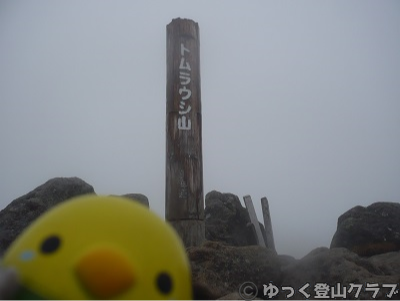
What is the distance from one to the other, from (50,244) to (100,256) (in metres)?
0.28

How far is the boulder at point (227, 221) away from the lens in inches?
299

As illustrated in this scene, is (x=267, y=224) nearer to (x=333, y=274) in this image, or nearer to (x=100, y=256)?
(x=333, y=274)

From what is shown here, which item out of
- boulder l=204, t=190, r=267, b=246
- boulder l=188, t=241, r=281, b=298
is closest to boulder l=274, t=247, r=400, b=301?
boulder l=188, t=241, r=281, b=298

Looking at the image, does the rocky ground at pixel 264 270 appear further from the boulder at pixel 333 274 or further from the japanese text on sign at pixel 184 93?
the japanese text on sign at pixel 184 93

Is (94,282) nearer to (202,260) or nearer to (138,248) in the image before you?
(138,248)

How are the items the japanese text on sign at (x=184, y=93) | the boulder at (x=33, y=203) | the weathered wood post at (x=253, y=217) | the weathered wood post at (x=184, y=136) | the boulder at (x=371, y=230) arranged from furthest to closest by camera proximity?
the weathered wood post at (x=253, y=217) → the boulder at (x=371, y=230) → the boulder at (x=33, y=203) → the japanese text on sign at (x=184, y=93) → the weathered wood post at (x=184, y=136)

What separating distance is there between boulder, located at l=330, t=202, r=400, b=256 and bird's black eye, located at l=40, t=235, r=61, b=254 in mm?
6427

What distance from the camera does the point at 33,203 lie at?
524 cm

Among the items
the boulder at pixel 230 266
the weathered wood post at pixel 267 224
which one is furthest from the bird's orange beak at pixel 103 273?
the weathered wood post at pixel 267 224

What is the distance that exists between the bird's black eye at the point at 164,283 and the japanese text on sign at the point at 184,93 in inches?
126

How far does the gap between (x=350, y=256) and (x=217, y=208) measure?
4.77 meters

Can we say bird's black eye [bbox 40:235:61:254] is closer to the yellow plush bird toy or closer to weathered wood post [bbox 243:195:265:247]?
the yellow plush bird toy

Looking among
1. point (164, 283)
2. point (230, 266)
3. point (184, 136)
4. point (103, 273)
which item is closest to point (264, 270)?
point (230, 266)

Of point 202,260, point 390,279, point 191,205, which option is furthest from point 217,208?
point 390,279
